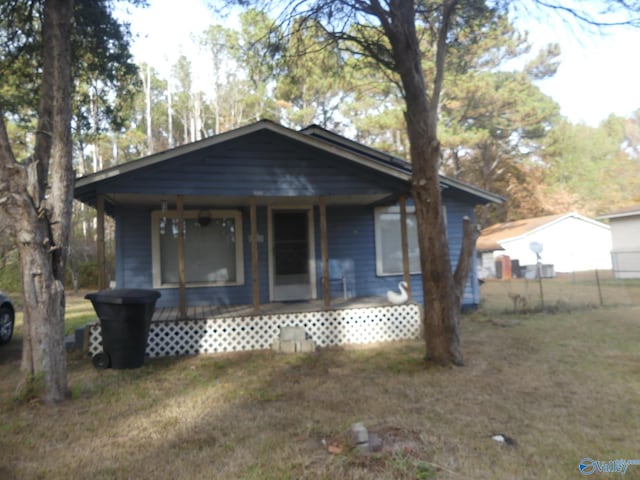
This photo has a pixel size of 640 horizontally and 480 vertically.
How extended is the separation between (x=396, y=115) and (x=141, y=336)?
1855 cm

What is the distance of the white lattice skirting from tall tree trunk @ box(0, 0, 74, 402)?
2344 mm

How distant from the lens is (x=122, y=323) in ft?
20.9

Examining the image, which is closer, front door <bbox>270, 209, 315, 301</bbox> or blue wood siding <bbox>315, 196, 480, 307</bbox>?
front door <bbox>270, 209, 315, 301</bbox>

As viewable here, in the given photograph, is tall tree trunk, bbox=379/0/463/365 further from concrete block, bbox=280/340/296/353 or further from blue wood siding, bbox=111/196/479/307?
blue wood siding, bbox=111/196/479/307

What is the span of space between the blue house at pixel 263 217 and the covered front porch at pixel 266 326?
29cm

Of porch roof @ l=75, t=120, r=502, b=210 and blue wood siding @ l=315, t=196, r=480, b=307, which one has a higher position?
porch roof @ l=75, t=120, r=502, b=210

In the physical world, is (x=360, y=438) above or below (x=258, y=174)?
below

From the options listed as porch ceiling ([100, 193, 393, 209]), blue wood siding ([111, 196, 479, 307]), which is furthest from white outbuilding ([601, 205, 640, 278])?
porch ceiling ([100, 193, 393, 209])

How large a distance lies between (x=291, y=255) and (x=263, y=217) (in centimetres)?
101

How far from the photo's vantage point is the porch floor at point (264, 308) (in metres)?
7.74

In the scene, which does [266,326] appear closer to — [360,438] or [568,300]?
[360,438]

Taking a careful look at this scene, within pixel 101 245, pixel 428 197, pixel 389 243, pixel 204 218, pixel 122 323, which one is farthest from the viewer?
pixel 389 243

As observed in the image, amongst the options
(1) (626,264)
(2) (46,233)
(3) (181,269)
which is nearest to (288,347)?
(3) (181,269)

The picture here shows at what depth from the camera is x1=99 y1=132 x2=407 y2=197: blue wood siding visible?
297 inches
